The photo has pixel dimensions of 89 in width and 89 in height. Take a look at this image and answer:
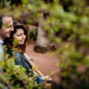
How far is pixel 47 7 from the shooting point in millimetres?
1731

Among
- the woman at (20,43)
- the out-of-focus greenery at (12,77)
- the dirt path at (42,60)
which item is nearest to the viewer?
the out-of-focus greenery at (12,77)

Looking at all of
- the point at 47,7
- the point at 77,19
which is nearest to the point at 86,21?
the point at 77,19

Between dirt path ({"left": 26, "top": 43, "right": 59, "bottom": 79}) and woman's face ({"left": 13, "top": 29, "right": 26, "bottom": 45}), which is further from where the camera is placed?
Answer: dirt path ({"left": 26, "top": 43, "right": 59, "bottom": 79})

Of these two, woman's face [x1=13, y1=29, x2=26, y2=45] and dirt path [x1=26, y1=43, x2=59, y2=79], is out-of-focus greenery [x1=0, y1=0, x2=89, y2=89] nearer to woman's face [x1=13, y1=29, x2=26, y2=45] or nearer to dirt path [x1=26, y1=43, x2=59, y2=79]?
woman's face [x1=13, y1=29, x2=26, y2=45]

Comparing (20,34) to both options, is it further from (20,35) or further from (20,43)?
(20,43)

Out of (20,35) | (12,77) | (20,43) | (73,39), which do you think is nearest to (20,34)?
(20,35)

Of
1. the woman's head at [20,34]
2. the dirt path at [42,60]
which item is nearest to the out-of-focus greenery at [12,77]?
the woman's head at [20,34]

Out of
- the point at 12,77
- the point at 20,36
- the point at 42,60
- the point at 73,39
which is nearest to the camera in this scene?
the point at 73,39

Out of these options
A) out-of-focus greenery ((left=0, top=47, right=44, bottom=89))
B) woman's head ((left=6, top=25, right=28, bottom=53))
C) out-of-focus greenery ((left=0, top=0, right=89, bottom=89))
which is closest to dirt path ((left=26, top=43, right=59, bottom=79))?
woman's head ((left=6, top=25, right=28, bottom=53))

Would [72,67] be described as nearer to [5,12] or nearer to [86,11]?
[86,11]

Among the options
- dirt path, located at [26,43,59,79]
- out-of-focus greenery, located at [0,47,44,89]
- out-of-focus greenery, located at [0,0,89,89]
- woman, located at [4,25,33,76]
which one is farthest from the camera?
dirt path, located at [26,43,59,79]

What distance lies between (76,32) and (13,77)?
989 mm

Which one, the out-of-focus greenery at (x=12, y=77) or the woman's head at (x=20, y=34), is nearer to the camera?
the out-of-focus greenery at (x=12, y=77)

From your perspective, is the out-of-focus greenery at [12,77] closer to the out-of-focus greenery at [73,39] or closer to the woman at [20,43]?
the out-of-focus greenery at [73,39]
